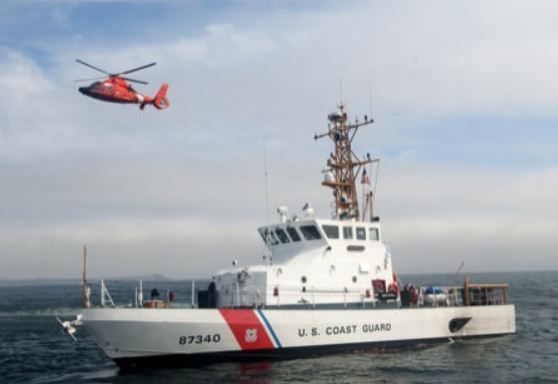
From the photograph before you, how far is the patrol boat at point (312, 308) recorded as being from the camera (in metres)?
16.9

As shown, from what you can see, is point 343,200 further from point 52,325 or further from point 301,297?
point 52,325

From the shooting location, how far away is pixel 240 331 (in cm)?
1741

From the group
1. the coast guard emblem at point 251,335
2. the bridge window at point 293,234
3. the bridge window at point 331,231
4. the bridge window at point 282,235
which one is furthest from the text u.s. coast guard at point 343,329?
the bridge window at point 282,235

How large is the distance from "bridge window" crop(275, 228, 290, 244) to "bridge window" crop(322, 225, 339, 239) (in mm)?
1471

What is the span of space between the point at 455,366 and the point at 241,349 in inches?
270

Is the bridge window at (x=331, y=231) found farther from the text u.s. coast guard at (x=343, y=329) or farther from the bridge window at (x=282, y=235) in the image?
the text u.s. coast guard at (x=343, y=329)

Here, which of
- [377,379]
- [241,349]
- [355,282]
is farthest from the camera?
[355,282]

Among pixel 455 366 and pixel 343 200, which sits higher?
pixel 343 200

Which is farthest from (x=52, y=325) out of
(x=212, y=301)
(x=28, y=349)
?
(x=212, y=301)

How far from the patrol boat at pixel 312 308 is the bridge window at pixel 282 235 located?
0.13ft

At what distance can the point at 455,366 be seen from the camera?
18375mm

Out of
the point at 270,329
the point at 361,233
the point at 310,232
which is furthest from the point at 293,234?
the point at 270,329

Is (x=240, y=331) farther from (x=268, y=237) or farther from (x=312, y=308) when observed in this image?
(x=268, y=237)

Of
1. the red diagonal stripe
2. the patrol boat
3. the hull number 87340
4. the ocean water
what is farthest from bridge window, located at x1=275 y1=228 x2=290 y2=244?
the hull number 87340
